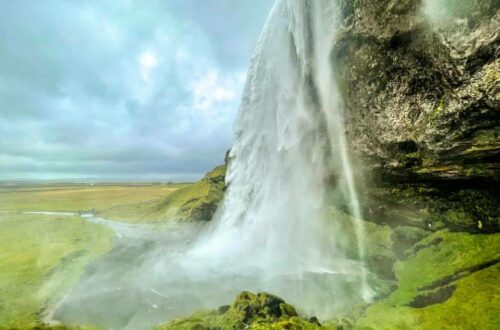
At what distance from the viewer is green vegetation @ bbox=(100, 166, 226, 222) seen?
199 ft

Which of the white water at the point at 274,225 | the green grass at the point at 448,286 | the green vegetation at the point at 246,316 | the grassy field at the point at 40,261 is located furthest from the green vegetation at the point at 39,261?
the green grass at the point at 448,286

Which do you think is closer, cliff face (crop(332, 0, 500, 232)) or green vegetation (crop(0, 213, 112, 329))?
cliff face (crop(332, 0, 500, 232))

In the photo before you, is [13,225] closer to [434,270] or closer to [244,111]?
[244,111]

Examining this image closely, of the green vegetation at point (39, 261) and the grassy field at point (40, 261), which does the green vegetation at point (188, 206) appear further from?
the green vegetation at point (39, 261)

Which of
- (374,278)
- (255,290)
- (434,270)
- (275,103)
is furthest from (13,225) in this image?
(434,270)

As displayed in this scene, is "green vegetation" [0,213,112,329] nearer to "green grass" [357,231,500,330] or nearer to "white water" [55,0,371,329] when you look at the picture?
"white water" [55,0,371,329]

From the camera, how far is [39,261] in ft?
129

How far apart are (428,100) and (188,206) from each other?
172ft

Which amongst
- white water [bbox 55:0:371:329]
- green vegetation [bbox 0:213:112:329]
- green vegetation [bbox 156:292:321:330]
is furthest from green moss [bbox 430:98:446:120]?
green vegetation [bbox 0:213:112:329]

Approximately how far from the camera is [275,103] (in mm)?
45062

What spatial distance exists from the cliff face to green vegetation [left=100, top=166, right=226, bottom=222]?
36.4 metres

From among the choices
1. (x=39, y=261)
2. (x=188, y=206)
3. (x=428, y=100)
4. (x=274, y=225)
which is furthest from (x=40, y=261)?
(x=428, y=100)

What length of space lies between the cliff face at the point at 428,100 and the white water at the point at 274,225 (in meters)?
3.61

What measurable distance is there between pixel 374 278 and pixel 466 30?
1692 cm
